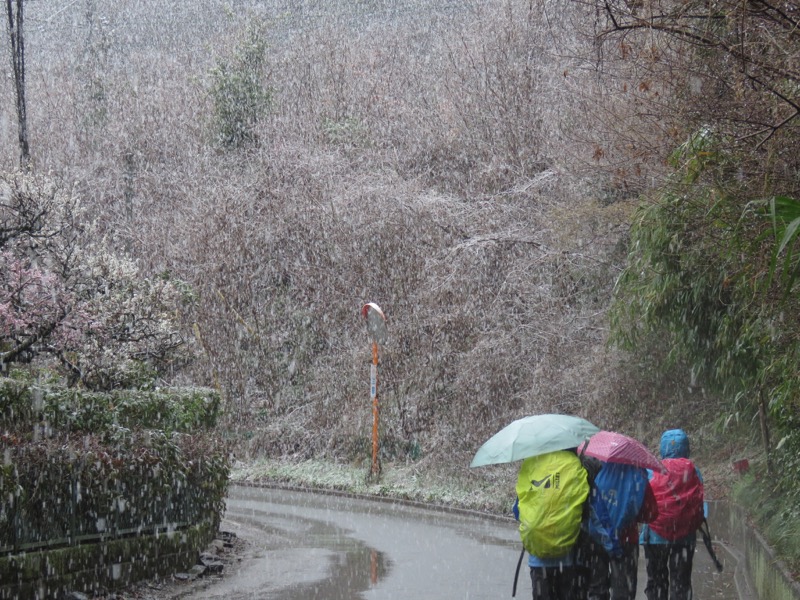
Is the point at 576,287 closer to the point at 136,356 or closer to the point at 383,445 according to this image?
the point at 383,445

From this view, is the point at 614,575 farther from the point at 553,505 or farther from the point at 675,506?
the point at 553,505

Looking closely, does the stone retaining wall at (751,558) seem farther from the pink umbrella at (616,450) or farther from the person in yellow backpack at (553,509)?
the person in yellow backpack at (553,509)

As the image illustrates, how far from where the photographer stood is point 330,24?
1900 inches

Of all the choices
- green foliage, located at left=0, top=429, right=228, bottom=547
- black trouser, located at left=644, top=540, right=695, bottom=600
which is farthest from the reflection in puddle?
black trouser, located at left=644, top=540, right=695, bottom=600

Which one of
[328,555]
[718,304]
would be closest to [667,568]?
[718,304]

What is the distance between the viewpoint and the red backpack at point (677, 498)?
753cm

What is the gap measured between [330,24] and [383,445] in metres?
29.0

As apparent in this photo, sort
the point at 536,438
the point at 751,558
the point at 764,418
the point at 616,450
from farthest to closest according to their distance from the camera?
the point at 764,418, the point at 751,558, the point at 616,450, the point at 536,438

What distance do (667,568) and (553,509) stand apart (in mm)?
2035

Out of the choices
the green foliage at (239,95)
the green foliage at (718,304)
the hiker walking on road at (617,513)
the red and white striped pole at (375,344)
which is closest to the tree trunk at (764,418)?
the green foliage at (718,304)

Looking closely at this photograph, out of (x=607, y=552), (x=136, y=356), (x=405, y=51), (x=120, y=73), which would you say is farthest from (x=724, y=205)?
(x=120, y=73)

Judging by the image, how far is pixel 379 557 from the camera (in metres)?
13.1

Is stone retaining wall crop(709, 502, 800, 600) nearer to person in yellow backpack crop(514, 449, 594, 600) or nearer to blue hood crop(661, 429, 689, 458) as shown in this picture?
blue hood crop(661, 429, 689, 458)

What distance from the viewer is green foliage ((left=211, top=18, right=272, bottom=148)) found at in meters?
38.5
